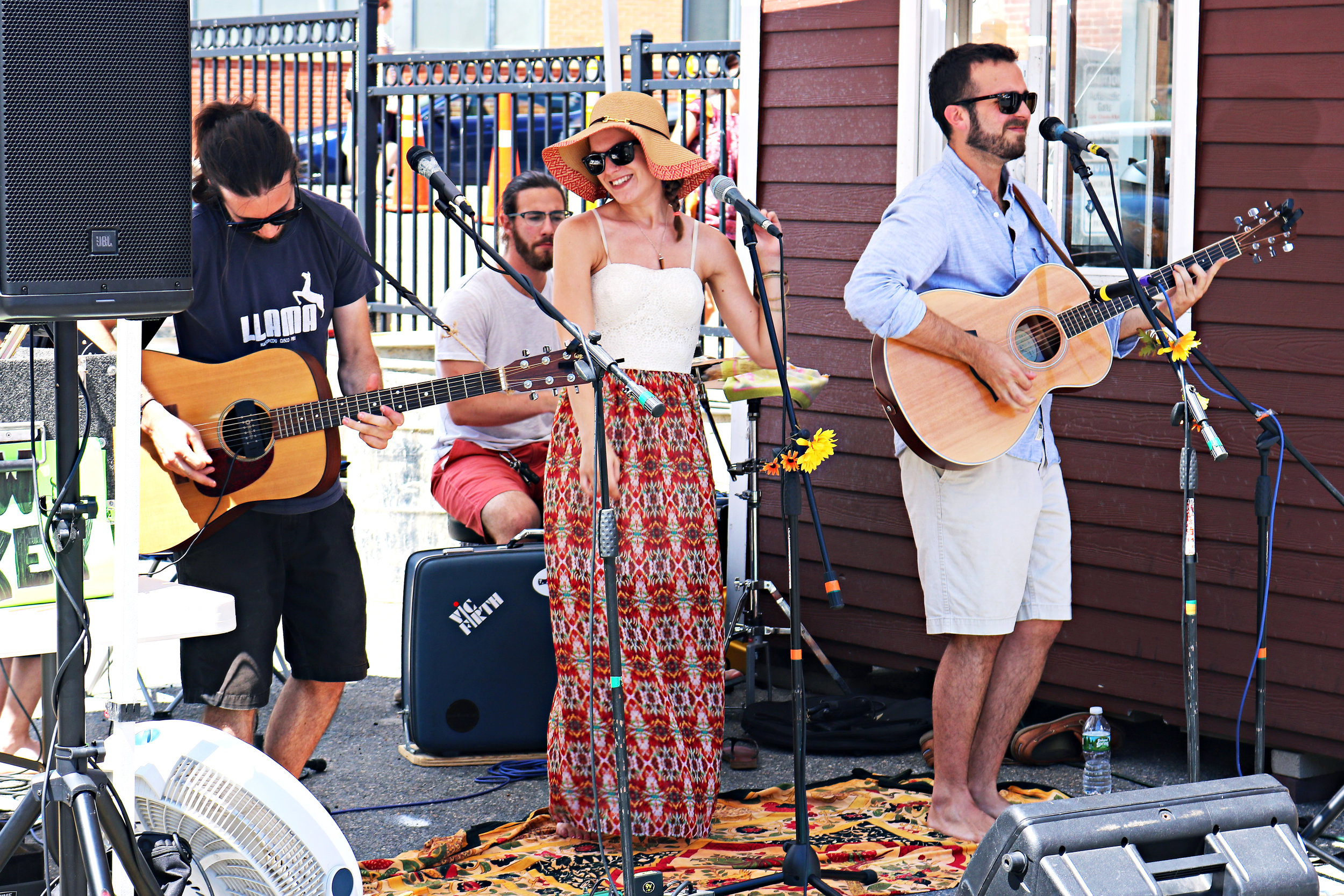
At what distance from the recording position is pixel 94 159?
7.54 feet

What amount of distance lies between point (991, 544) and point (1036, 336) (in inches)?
21.6

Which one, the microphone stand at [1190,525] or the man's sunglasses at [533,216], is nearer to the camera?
the microphone stand at [1190,525]

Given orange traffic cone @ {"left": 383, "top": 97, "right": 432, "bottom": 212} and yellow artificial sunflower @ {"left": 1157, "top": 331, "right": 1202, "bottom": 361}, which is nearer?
yellow artificial sunflower @ {"left": 1157, "top": 331, "right": 1202, "bottom": 361}

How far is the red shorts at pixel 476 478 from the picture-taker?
4.62 meters

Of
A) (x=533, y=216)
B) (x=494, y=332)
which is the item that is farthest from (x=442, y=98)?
(x=494, y=332)

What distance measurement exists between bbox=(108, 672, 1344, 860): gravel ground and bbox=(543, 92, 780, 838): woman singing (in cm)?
41

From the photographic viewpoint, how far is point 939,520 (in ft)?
11.8

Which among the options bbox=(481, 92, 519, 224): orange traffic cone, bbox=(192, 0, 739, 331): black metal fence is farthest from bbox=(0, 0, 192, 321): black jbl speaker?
bbox=(481, 92, 519, 224): orange traffic cone

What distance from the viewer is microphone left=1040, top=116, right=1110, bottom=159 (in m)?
3.18

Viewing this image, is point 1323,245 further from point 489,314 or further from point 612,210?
point 489,314

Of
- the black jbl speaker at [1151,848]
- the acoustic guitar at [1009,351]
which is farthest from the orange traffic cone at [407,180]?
the black jbl speaker at [1151,848]

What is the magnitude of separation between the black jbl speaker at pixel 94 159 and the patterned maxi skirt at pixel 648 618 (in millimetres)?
1378

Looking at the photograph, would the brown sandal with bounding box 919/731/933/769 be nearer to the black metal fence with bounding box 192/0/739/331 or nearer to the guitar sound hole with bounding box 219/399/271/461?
the guitar sound hole with bounding box 219/399/271/461

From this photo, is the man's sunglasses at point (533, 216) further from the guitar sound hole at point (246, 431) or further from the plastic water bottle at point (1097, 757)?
the plastic water bottle at point (1097, 757)
